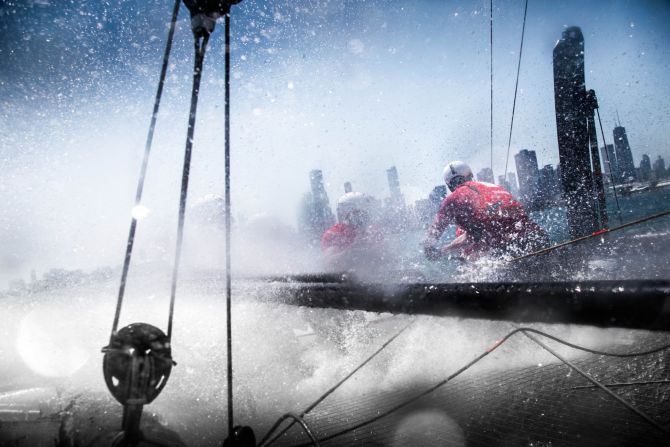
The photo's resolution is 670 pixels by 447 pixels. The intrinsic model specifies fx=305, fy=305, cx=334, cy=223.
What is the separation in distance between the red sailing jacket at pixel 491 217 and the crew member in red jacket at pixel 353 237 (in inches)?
121

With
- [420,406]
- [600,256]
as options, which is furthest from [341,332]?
[600,256]

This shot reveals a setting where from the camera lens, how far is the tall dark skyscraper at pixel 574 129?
29.1ft

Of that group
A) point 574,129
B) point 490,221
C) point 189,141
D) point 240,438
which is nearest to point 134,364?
point 240,438

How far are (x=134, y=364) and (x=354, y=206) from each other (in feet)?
38.8

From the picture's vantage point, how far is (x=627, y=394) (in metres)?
2.46

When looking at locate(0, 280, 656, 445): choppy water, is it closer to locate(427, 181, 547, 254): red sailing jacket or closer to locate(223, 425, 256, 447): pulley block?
locate(223, 425, 256, 447): pulley block

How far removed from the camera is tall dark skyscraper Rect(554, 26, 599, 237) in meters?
8.87

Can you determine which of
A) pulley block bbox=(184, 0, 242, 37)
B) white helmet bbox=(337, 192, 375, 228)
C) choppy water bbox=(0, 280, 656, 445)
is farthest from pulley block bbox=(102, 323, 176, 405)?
white helmet bbox=(337, 192, 375, 228)

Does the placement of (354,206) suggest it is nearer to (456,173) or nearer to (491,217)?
(456,173)

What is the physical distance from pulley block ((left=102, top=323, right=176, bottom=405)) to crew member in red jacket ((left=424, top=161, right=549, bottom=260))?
5713mm

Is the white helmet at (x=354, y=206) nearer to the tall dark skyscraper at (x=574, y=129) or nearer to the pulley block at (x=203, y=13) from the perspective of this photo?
the tall dark skyscraper at (x=574, y=129)

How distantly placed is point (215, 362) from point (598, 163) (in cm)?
1196

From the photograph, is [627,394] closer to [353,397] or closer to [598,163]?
[353,397]

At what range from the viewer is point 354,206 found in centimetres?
1303
